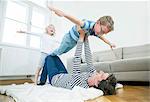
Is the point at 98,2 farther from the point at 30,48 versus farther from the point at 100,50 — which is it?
the point at 30,48

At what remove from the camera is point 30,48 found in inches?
148

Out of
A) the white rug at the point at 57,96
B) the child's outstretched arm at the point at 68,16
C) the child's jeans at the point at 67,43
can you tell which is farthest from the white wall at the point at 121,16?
the white rug at the point at 57,96

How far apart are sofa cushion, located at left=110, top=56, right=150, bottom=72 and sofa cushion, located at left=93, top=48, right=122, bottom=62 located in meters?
0.72

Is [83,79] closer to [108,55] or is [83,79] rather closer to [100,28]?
[100,28]

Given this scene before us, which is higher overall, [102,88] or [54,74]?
[54,74]

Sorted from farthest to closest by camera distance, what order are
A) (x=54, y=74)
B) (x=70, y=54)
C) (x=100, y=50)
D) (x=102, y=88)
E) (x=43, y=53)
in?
(x=70, y=54), (x=100, y=50), (x=43, y=53), (x=54, y=74), (x=102, y=88)

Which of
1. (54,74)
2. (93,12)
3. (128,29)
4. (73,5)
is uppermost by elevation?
(73,5)

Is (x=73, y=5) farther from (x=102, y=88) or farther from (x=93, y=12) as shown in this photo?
(x=102, y=88)

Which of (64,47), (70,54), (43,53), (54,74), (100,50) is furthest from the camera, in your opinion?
(70,54)

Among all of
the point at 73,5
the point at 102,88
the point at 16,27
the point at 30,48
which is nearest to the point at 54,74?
the point at 102,88

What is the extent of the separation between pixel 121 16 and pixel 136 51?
1.00 m

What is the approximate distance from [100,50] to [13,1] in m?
2.21

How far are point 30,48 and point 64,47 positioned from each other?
1915 mm

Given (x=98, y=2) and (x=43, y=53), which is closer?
(x=43, y=53)
